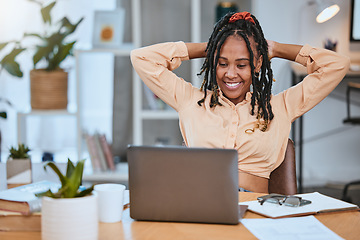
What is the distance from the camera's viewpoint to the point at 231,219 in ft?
3.64

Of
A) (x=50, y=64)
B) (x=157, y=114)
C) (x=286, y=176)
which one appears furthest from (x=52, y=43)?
(x=286, y=176)

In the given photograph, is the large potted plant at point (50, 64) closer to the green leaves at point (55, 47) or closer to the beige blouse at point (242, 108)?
the green leaves at point (55, 47)

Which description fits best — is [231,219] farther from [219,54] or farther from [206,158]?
[219,54]

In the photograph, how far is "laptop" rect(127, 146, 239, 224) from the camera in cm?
107

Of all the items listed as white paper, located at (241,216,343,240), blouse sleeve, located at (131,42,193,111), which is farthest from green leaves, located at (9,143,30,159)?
white paper, located at (241,216,343,240)

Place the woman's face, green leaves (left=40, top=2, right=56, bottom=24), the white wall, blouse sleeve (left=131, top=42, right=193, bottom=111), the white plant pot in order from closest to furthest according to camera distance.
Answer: the white plant pot, the woman's face, blouse sleeve (left=131, top=42, right=193, bottom=111), green leaves (left=40, top=2, right=56, bottom=24), the white wall

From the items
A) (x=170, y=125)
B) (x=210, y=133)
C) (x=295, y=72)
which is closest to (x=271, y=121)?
(x=210, y=133)

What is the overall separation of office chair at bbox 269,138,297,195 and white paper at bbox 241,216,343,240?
0.44 metres

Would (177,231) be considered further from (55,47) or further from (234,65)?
(55,47)

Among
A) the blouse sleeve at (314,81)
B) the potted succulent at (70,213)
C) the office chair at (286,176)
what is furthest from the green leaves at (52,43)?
the potted succulent at (70,213)

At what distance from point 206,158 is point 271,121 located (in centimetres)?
74

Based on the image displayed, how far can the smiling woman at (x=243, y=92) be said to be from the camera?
1.72m

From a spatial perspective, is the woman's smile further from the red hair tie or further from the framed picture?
the framed picture

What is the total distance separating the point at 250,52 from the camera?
1.71 meters
